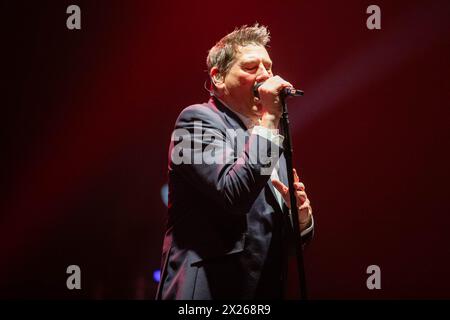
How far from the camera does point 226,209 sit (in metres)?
1.31

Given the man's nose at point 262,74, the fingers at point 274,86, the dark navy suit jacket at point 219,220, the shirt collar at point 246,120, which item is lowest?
the dark navy suit jacket at point 219,220

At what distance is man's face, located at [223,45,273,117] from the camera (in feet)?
5.33

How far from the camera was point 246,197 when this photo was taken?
129 centimetres

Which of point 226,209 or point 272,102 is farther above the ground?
point 272,102

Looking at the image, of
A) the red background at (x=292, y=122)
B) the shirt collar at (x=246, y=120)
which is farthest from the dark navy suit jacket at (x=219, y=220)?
the red background at (x=292, y=122)

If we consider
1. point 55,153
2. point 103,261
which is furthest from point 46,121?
point 103,261

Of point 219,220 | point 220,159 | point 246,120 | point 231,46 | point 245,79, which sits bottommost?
point 219,220

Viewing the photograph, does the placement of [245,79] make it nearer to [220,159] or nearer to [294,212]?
[220,159]

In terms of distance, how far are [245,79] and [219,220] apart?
538 mm

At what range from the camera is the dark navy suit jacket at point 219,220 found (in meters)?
1.31

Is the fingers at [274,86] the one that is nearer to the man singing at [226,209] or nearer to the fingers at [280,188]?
the man singing at [226,209]

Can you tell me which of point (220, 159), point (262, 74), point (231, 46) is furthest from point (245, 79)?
point (220, 159)

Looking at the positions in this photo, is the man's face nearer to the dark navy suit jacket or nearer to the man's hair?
the man's hair
